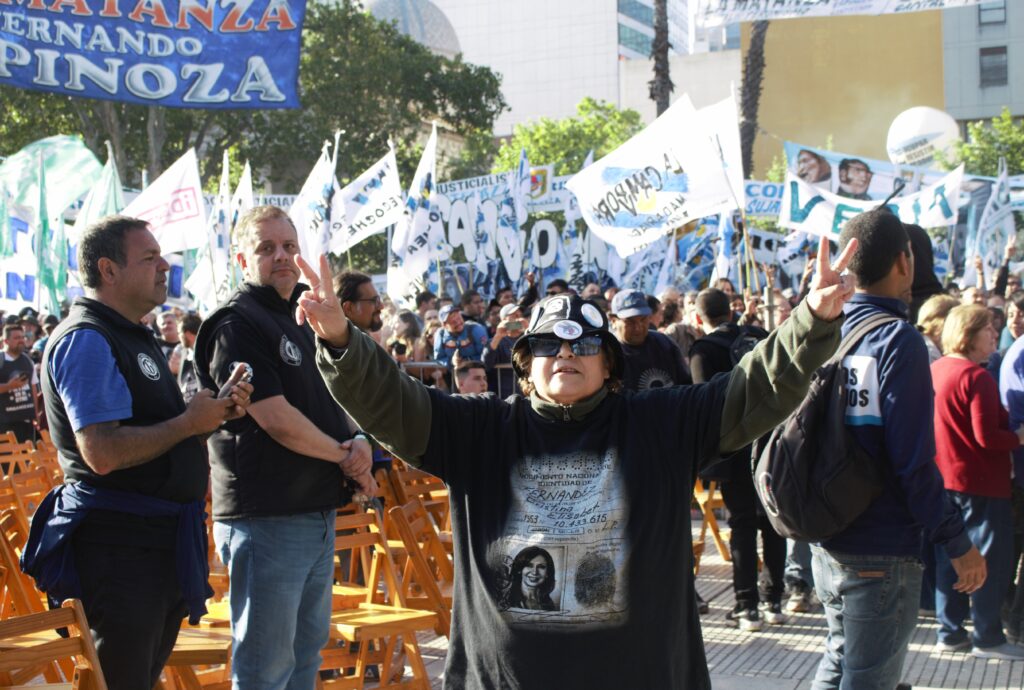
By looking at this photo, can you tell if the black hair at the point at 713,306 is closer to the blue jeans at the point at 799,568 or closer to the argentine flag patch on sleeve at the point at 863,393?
the blue jeans at the point at 799,568

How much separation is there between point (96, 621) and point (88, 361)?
2.56ft

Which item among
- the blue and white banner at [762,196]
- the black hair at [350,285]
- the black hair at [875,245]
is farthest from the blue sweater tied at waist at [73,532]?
the blue and white banner at [762,196]

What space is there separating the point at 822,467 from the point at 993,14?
200ft

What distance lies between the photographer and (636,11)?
4264 inches

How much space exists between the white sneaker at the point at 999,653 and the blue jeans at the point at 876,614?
271 cm

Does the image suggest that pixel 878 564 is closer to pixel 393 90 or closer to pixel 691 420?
pixel 691 420

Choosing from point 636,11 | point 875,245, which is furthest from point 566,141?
point 636,11

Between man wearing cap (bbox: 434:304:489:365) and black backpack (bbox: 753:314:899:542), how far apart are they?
733 centimetres

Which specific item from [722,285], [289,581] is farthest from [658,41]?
[289,581]

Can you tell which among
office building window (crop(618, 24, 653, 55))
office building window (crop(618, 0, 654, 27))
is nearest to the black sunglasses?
office building window (crop(618, 24, 653, 55))

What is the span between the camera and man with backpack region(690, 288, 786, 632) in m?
6.67

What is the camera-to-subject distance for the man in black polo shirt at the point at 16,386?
1192 centimetres

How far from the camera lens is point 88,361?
3.59 meters

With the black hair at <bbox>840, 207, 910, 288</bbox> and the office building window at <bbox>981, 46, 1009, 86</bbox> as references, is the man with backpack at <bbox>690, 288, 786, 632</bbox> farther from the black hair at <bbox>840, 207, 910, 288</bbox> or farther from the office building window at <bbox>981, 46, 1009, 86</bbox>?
the office building window at <bbox>981, 46, 1009, 86</bbox>
